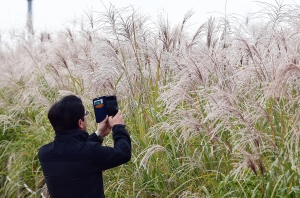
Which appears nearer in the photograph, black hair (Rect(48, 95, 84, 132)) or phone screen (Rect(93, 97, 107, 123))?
black hair (Rect(48, 95, 84, 132))

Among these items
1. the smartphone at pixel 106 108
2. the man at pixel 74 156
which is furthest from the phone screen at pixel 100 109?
the man at pixel 74 156

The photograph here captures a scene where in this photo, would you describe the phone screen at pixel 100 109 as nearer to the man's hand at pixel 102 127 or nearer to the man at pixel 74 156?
the man's hand at pixel 102 127

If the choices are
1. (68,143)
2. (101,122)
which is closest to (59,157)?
(68,143)

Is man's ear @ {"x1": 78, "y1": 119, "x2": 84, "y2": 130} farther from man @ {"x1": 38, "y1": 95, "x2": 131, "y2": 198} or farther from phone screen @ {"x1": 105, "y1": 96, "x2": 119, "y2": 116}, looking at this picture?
phone screen @ {"x1": 105, "y1": 96, "x2": 119, "y2": 116}

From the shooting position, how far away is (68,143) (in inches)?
142

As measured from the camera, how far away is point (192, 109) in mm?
4184

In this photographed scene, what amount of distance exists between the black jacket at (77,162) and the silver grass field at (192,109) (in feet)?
1.21

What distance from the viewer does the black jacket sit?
3.56m

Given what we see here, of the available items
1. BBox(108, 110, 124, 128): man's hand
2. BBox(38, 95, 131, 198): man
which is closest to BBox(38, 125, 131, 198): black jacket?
BBox(38, 95, 131, 198): man

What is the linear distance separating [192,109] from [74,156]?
1.08 m

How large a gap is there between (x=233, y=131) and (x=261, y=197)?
2.51 feet

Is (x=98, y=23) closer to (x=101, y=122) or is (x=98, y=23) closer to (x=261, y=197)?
(x=101, y=122)

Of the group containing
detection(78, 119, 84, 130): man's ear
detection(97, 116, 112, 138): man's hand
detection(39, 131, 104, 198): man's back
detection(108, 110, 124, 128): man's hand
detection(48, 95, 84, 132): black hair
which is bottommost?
detection(39, 131, 104, 198): man's back

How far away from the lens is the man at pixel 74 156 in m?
3.56
